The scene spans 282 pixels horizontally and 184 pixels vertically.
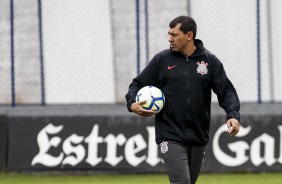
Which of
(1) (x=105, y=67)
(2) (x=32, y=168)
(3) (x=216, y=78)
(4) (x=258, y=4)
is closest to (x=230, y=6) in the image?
(4) (x=258, y=4)

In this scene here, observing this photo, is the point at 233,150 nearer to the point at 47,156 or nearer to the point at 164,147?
the point at 47,156

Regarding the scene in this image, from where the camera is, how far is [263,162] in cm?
1247

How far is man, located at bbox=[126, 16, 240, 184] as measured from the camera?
7.19 metres

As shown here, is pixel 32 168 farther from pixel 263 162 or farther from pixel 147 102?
pixel 147 102

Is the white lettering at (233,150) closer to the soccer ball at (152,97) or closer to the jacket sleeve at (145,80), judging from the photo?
the jacket sleeve at (145,80)

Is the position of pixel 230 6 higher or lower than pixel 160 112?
higher

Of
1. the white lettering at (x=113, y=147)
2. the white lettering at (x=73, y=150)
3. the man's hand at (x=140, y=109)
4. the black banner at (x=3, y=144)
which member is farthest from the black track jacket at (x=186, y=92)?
the black banner at (x=3, y=144)

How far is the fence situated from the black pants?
24.6 ft

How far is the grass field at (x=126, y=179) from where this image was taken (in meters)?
11.7

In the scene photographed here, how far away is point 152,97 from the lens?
23.2 ft

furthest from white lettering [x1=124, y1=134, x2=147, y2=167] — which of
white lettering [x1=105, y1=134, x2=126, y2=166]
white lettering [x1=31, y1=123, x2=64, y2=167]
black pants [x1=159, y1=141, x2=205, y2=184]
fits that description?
black pants [x1=159, y1=141, x2=205, y2=184]

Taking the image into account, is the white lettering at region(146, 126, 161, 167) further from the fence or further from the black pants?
the black pants

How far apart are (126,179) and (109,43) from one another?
3.96m

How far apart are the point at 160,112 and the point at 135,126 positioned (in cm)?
532
